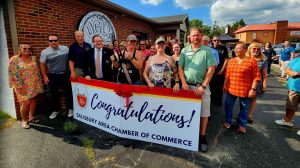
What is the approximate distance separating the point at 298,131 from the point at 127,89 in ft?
10.9

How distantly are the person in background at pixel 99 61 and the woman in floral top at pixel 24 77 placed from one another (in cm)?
112

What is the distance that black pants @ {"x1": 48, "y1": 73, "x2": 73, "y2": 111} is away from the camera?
12.6 ft

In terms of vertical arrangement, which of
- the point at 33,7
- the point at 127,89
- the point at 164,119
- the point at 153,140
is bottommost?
the point at 153,140

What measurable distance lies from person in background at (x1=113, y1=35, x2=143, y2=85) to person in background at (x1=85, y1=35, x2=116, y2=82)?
0.34 metres

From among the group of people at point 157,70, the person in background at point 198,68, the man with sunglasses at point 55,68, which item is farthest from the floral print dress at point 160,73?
the man with sunglasses at point 55,68

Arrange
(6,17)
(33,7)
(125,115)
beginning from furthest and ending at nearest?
1. (33,7)
2. (6,17)
3. (125,115)

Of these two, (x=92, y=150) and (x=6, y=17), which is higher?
(x=6, y=17)

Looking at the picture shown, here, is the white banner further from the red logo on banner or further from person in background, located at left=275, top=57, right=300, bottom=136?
person in background, located at left=275, top=57, right=300, bottom=136

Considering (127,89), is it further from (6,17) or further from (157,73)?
(6,17)

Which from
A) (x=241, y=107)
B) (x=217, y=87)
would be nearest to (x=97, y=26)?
(x=217, y=87)

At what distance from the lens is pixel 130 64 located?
327 cm

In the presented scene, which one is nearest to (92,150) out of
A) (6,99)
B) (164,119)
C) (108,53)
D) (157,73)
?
(164,119)

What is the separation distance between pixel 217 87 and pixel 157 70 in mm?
2639

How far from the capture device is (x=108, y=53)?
3650mm
